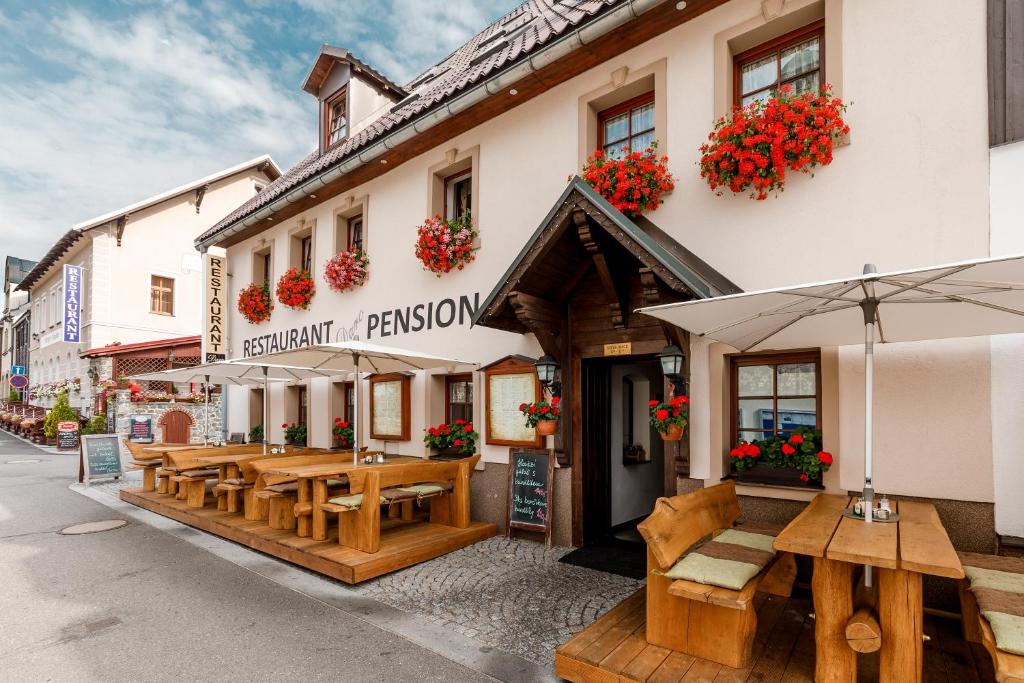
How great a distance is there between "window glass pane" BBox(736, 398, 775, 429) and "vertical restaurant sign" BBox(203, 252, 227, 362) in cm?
1135

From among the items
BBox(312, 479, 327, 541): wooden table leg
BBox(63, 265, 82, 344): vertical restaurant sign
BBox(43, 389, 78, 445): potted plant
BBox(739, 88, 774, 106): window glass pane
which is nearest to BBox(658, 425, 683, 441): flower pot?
BBox(739, 88, 774, 106): window glass pane

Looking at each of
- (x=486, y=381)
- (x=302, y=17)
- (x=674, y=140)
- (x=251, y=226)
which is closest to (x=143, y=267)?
(x=251, y=226)

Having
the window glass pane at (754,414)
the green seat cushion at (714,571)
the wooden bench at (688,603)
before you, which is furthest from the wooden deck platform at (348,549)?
A: the window glass pane at (754,414)

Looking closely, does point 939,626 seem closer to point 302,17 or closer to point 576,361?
point 576,361

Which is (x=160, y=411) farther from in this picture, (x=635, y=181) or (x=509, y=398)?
(x=635, y=181)

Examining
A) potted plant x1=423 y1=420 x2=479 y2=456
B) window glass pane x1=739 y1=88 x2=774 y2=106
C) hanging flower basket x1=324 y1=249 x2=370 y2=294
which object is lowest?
potted plant x1=423 y1=420 x2=479 y2=456

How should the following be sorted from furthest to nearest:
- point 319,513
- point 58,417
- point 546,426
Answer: point 58,417, point 319,513, point 546,426

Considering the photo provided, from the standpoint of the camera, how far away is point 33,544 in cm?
706

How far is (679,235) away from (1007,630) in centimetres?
404

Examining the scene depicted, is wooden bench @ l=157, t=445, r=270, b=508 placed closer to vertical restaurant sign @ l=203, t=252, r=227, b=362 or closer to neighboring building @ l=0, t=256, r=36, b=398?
vertical restaurant sign @ l=203, t=252, r=227, b=362

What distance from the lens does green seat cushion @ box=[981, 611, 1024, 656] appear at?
2512 mm

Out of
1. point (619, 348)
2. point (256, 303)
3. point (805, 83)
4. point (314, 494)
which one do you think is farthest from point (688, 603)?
point (256, 303)

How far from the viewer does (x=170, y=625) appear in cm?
459

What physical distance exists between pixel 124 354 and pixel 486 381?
1704 centimetres
